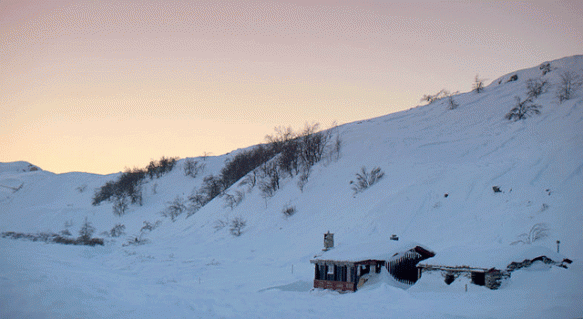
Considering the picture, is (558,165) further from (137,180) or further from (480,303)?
(137,180)

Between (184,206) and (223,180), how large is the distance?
5.96 metres

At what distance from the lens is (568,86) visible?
42.0 m

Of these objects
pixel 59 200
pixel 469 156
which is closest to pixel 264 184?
pixel 469 156

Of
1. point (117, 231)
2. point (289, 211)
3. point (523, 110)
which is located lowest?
point (117, 231)

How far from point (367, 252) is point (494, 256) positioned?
6.05 meters

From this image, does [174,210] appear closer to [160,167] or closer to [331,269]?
[160,167]

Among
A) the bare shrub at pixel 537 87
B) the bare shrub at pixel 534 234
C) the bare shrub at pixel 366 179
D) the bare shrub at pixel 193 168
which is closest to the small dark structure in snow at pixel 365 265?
the bare shrub at pixel 534 234

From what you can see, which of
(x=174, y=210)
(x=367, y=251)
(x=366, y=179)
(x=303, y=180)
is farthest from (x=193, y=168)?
(x=367, y=251)

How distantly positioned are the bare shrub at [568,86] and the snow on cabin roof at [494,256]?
2792 cm

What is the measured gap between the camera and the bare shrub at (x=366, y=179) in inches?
1350

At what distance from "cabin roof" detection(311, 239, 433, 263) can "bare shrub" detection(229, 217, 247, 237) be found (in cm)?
1432

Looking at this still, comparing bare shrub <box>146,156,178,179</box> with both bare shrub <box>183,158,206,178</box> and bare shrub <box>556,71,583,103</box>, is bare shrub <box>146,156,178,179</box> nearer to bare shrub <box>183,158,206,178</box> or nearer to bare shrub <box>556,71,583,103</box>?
bare shrub <box>183,158,206,178</box>

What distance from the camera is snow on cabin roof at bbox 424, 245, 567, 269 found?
56.0 feet

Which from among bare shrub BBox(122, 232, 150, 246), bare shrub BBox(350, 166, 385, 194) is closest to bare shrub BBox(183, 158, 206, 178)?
bare shrub BBox(122, 232, 150, 246)
